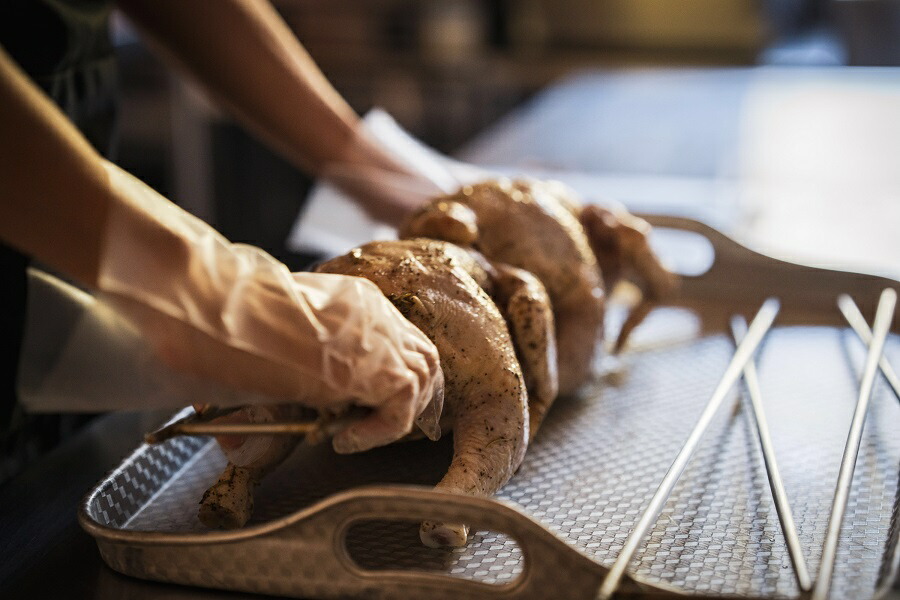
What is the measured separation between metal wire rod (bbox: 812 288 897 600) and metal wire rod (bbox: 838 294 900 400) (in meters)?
0.03

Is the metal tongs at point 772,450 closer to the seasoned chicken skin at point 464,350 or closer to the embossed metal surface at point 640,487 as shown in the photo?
the embossed metal surface at point 640,487

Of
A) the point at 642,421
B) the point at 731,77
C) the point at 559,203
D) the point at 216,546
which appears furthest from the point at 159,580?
the point at 731,77

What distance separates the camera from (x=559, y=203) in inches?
49.8

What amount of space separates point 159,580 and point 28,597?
0.36ft

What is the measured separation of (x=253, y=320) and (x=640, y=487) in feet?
1.47

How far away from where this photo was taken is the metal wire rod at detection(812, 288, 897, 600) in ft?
2.29

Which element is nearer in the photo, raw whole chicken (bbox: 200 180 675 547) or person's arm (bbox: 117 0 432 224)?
raw whole chicken (bbox: 200 180 675 547)

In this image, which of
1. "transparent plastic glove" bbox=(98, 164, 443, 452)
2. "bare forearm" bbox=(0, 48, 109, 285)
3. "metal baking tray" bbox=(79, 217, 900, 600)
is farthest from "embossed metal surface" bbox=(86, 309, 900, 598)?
"bare forearm" bbox=(0, 48, 109, 285)

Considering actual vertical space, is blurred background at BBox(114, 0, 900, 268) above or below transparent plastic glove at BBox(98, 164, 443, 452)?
above

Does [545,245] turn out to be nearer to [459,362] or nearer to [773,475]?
[459,362]

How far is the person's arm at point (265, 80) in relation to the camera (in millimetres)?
1388

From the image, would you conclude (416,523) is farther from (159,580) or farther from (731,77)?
(731,77)

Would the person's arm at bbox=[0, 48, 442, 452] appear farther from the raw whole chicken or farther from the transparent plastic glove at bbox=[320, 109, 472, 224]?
the transparent plastic glove at bbox=[320, 109, 472, 224]

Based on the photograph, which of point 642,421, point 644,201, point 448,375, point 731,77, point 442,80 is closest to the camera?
point 448,375
